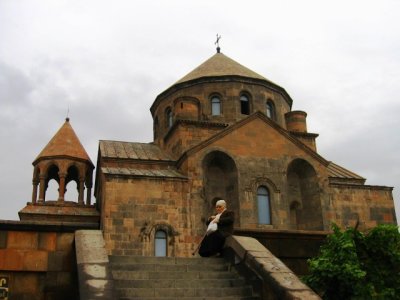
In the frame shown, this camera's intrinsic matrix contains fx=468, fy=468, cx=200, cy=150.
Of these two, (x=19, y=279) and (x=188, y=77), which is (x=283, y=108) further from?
(x=19, y=279)

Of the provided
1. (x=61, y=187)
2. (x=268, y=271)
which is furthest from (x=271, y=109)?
(x=268, y=271)

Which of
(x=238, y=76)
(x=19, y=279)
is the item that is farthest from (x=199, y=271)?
(x=238, y=76)

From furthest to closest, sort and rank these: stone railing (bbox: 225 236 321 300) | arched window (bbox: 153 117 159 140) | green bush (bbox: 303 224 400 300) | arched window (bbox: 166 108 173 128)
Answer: arched window (bbox: 153 117 159 140) < arched window (bbox: 166 108 173 128) < green bush (bbox: 303 224 400 300) < stone railing (bbox: 225 236 321 300)

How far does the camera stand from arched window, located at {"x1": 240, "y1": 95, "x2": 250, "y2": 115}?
1955cm

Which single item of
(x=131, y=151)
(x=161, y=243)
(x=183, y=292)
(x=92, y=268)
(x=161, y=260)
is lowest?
(x=183, y=292)

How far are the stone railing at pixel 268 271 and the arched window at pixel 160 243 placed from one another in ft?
24.0

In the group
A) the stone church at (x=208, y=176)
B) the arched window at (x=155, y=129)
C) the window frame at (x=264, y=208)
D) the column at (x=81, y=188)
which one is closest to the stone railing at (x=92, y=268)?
the stone church at (x=208, y=176)

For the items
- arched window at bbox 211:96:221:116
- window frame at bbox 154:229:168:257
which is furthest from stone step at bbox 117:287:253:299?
arched window at bbox 211:96:221:116

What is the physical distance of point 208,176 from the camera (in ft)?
51.5

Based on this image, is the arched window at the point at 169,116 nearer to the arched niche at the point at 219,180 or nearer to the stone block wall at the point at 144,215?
the arched niche at the point at 219,180

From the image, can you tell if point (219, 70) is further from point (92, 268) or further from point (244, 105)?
point (92, 268)

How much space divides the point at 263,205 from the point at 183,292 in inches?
398

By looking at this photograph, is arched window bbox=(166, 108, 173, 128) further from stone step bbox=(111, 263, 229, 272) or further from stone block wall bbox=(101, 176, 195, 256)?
stone step bbox=(111, 263, 229, 272)

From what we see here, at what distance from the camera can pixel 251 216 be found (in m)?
14.8
